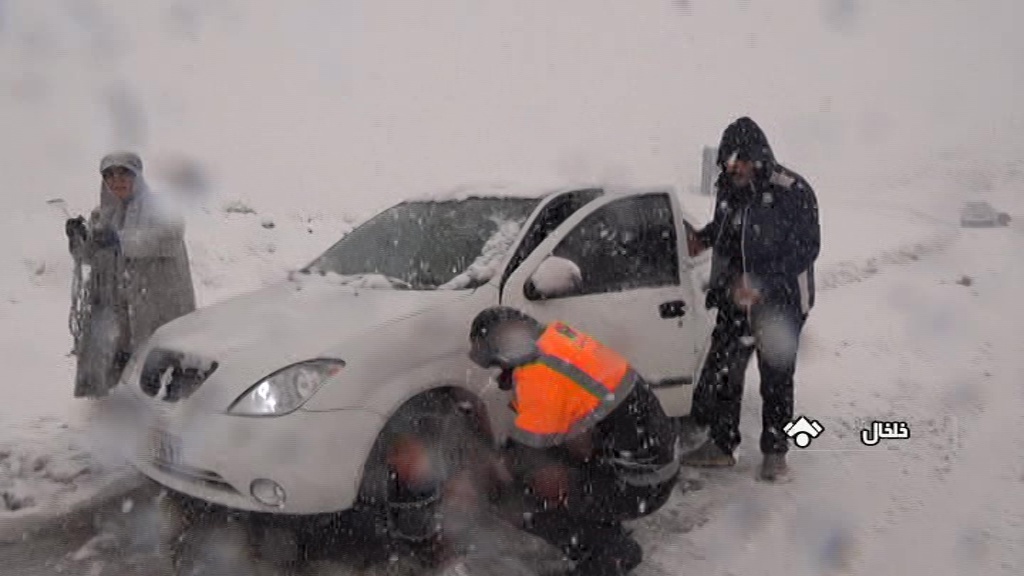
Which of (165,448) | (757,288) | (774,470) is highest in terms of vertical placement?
(757,288)

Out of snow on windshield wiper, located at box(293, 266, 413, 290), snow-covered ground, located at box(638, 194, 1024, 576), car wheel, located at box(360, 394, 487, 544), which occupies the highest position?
snow on windshield wiper, located at box(293, 266, 413, 290)

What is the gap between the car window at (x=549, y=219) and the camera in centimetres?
432

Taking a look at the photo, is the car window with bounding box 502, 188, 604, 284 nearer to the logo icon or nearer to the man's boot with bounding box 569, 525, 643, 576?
the man's boot with bounding box 569, 525, 643, 576

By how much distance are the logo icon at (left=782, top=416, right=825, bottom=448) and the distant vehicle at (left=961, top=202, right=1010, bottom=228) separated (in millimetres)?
17224

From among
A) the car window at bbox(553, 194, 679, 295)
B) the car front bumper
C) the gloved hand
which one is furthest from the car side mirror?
the gloved hand

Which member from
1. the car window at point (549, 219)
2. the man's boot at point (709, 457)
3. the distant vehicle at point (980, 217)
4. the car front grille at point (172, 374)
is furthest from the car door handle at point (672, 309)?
the distant vehicle at point (980, 217)

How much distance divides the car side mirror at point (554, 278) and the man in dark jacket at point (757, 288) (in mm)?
1314

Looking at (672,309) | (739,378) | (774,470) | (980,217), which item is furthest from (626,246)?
(980,217)

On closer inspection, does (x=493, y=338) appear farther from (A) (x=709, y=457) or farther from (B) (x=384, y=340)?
(A) (x=709, y=457)

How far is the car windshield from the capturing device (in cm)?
432

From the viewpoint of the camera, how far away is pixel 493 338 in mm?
3318

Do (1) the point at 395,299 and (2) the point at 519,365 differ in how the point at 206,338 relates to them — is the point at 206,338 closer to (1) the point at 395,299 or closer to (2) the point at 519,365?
(1) the point at 395,299

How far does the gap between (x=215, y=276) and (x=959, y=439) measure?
747 centimetres

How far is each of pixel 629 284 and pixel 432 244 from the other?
1.11 meters
